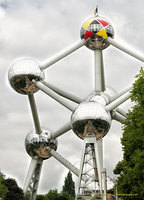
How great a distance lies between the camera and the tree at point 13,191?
31047 millimetres

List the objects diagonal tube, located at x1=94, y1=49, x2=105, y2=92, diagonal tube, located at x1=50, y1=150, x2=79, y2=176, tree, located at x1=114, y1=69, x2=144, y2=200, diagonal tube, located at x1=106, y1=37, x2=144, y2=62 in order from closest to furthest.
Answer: tree, located at x1=114, y1=69, x2=144, y2=200
diagonal tube, located at x1=106, y1=37, x2=144, y2=62
diagonal tube, located at x1=94, y1=49, x2=105, y2=92
diagonal tube, located at x1=50, y1=150, x2=79, y2=176

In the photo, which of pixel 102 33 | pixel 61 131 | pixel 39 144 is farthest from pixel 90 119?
pixel 39 144

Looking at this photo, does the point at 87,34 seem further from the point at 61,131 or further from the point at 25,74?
the point at 61,131

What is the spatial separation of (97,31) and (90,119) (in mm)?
7615

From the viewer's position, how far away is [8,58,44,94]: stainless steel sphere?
24.5 meters

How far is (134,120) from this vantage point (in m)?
17.1

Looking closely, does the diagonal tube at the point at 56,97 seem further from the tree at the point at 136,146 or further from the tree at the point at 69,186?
the tree at the point at 69,186

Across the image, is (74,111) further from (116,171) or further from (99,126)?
(116,171)

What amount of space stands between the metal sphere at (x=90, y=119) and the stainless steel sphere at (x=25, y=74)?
4056mm

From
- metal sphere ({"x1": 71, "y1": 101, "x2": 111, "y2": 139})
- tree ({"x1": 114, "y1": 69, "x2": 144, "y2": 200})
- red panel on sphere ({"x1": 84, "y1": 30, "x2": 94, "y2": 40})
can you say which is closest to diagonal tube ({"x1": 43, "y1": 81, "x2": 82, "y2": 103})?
metal sphere ({"x1": 71, "y1": 101, "x2": 111, "y2": 139})

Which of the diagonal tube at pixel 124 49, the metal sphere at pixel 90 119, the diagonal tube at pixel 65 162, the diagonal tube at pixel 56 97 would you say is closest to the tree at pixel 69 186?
the diagonal tube at pixel 65 162

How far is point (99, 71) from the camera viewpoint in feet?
87.7

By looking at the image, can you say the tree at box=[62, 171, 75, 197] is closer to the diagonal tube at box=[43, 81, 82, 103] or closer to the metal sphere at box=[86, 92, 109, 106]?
the diagonal tube at box=[43, 81, 82, 103]

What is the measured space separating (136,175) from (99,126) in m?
7.17
